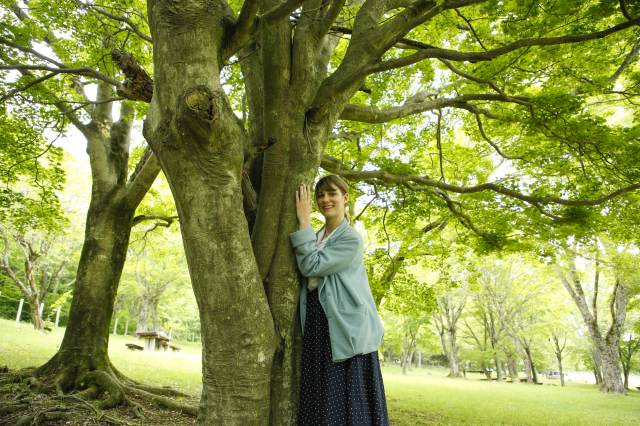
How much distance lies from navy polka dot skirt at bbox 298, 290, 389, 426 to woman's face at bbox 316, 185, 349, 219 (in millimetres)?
669

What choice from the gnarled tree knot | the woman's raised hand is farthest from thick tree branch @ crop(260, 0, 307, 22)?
the woman's raised hand

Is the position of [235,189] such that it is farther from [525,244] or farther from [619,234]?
[619,234]

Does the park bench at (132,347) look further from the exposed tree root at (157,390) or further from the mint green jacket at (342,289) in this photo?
the mint green jacket at (342,289)

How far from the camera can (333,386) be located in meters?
2.33

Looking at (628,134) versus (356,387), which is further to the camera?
(628,134)

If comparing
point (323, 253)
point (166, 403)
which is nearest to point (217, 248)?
point (323, 253)

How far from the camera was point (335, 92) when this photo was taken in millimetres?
2986

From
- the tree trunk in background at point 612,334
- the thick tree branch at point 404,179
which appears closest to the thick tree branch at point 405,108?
the thick tree branch at point 404,179

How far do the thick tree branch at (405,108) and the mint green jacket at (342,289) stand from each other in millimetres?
2148

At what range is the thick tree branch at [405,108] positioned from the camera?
4430 millimetres

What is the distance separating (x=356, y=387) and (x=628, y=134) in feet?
18.2

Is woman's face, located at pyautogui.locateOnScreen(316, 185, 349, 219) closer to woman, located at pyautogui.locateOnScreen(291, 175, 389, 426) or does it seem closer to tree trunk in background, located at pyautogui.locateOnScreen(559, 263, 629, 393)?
woman, located at pyautogui.locateOnScreen(291, 175, 389, 426)

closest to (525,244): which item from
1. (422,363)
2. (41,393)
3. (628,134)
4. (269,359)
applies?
(628,134)

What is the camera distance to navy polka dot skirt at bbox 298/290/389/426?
229cm
